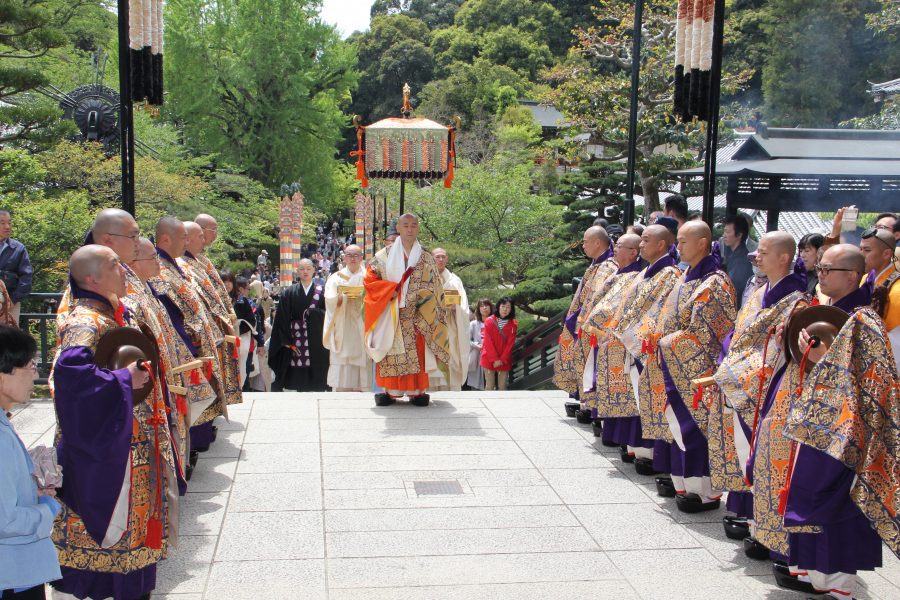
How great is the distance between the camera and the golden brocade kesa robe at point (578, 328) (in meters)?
7.16

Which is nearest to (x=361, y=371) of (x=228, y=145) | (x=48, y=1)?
(x=48, y=1)

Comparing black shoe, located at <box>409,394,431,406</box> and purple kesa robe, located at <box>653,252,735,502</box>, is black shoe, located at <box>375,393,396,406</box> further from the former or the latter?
purple kesa robe, located at <box>653,252,735,502</box>

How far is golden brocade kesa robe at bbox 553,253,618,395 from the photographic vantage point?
23.5 ft

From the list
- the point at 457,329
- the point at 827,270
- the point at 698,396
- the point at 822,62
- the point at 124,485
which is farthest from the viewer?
the point at 822,62

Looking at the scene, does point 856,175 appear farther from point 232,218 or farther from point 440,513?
point 232,218

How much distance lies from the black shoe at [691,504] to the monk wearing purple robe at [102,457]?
10.2 feet

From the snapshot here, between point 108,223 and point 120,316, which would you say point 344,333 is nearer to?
point 108,223

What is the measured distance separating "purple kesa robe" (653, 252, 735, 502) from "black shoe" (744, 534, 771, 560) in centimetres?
70

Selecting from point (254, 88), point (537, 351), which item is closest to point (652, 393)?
point (537, 351)

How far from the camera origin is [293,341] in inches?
401

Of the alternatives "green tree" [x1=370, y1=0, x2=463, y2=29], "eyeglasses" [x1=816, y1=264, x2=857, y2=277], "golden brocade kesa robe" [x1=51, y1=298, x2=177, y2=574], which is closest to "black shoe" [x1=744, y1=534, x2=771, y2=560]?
"eyeglasses" [x1=816, y1=264, x2=857, y2=277]

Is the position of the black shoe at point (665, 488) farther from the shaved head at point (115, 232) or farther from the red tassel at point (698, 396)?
the shaved head at point (115, 232)

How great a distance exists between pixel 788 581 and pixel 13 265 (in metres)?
7.03

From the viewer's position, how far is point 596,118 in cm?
1698
